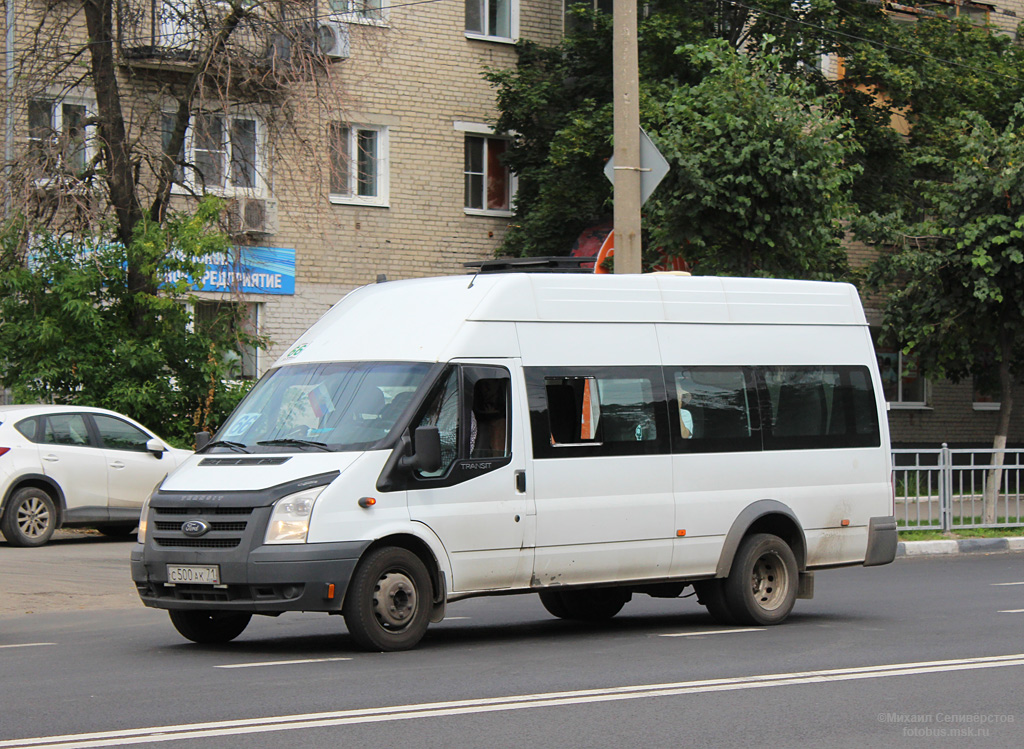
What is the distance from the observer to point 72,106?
23625 millimetres

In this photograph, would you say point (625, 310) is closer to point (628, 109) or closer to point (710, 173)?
point (628, 109)

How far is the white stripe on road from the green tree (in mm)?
14068

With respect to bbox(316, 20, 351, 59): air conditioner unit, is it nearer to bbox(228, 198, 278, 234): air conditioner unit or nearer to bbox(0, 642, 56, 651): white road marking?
bbox(228, 198, 278, 234): air conditioner unit

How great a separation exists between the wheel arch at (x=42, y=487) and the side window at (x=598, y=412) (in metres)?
8.95

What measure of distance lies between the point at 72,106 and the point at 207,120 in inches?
140

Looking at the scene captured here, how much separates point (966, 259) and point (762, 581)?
12.5 metres

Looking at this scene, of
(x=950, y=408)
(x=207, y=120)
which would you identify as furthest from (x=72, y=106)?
(x=950, y=408)

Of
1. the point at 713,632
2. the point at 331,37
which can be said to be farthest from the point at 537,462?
the point at 331,37

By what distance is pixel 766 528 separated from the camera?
37.7 ft

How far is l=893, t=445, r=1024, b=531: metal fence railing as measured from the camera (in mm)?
19469

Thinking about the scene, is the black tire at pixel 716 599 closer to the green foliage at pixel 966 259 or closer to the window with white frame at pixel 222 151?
the window with white frame at pixel 222 151

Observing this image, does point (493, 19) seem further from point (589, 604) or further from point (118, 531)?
point (589, 604)

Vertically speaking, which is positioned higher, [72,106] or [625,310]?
[72,106]

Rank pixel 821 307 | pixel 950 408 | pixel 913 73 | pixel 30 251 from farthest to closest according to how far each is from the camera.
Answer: pixel 950 408
pixel 913 73
pixel 30 251
pixel 821 307
